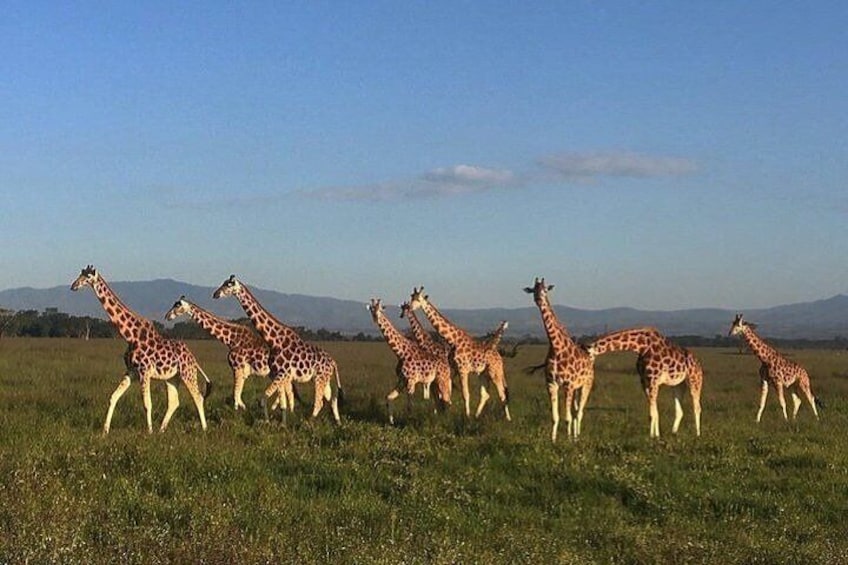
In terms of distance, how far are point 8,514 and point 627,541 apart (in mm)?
5860

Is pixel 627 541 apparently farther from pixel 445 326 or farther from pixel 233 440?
pixel 445 326

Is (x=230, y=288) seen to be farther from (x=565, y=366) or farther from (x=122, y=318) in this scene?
(x=565, y=366)

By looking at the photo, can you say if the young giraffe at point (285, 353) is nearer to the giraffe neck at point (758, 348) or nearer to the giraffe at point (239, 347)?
the giraffe at point (239, 347)

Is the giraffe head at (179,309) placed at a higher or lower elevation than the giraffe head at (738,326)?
higher

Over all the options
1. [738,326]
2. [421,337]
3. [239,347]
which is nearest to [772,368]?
[738,326]

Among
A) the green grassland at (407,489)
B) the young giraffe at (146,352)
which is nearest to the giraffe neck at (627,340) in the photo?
the green grassland at (407,489)

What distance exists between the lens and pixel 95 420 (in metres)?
15.3

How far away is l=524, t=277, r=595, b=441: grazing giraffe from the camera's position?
15648 mm

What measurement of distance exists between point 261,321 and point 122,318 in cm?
250

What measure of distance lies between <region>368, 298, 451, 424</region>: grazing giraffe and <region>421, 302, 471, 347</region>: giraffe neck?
18.2 inches

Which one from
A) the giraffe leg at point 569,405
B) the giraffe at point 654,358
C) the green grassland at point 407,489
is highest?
the giraffe at point 654,358

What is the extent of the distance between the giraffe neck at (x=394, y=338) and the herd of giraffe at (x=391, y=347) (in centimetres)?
2

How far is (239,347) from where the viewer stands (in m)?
17.5

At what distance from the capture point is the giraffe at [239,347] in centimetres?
1720
